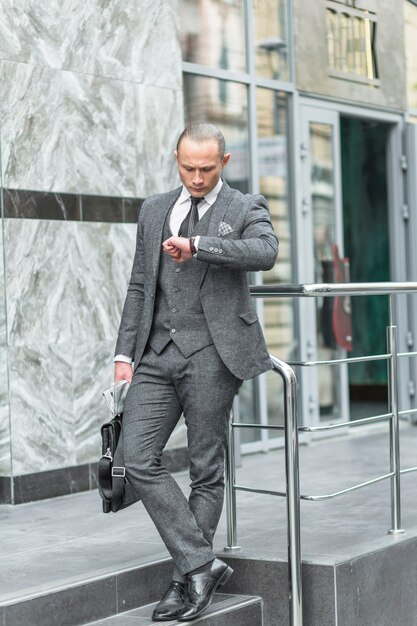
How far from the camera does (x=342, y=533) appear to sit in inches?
221

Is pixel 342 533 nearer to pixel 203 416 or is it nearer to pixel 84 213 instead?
pixel 203 416

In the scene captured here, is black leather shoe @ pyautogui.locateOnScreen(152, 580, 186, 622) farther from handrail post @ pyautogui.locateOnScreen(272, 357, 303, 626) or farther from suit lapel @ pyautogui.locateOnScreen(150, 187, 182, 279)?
suit lapel @ pyautogui.locateOnScreen(150, 187, 182, 279)

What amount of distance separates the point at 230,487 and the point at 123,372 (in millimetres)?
831

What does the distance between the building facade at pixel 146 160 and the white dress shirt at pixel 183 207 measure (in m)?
2.16

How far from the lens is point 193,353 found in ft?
14.9

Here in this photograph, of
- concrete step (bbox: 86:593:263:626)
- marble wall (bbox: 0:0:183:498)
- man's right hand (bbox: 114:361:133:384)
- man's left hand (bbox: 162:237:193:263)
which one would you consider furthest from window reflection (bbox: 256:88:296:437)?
man's left hand (bbox: 162:237:193:263)

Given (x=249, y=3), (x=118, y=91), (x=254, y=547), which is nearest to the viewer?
(x=254, y=547)

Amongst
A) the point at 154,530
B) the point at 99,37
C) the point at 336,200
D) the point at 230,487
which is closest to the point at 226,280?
Result: the point at 230,487

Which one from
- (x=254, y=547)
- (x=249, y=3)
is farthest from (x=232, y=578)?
(x=249, y=3)

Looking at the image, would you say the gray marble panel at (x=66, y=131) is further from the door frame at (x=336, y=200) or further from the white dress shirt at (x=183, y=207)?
the white dress shirt at (x=183, y=207)

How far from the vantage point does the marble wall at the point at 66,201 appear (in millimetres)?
6645

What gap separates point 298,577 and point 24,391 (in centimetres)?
233

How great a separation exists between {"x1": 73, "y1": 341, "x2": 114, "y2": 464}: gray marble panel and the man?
91.4 inches

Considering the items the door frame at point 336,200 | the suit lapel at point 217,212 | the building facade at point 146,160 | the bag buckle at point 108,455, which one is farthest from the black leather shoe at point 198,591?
the door frame at point 336,200
